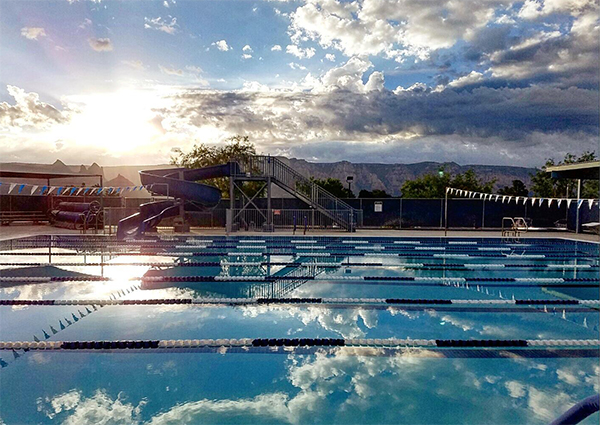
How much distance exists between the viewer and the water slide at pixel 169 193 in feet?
49.2

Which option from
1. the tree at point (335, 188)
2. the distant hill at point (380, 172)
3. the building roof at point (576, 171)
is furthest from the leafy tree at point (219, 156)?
the distant hill at point (380, 172)

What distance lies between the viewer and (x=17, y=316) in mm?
5707

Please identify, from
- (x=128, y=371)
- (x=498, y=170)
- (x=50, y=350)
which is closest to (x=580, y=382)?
(x=128, y=371)

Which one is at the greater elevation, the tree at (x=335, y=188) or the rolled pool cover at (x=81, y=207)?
the tree at (x=335, y=188)

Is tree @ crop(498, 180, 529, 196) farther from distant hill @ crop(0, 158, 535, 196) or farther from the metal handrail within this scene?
distant hill @ crop(0, 158, 535, 196)

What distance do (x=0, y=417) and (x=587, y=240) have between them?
57.0 feet

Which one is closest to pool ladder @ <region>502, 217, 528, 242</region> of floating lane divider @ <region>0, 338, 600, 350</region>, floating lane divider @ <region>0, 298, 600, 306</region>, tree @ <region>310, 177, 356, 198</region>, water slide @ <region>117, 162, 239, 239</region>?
floating lane divider @ <region>0, 298, 600, 306</region>

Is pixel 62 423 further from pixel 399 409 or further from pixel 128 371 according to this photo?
pixel 399 409

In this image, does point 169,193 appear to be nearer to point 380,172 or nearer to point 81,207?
point 81,207

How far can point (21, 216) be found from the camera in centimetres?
2158

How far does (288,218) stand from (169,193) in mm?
5723

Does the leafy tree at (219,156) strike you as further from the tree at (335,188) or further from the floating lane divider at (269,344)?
the floating lane divider at (269,344)

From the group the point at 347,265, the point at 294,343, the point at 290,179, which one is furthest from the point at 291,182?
the point at 294,343

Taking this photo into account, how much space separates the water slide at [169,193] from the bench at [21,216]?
29.2 feet
